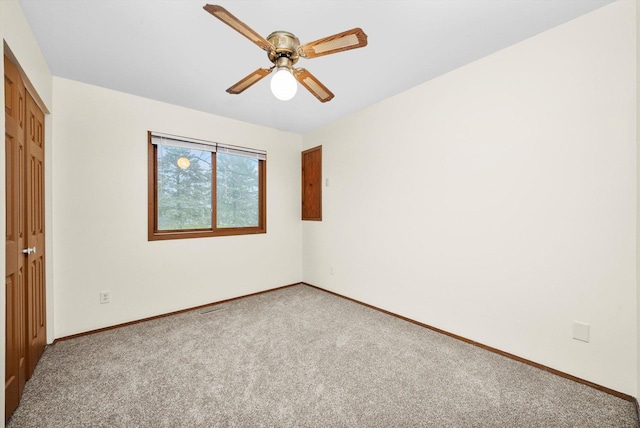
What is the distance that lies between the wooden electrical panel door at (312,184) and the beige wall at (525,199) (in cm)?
108

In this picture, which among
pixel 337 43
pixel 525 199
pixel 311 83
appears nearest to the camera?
pixel 337 43

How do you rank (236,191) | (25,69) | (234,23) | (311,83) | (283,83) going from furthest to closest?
(236,191)
(311,83)
(25,69)
(283,83)
(234,23)

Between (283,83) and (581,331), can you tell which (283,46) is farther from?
(581,331)

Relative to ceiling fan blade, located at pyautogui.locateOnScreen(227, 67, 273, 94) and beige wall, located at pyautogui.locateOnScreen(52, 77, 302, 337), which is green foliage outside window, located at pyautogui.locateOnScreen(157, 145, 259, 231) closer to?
beige wall, located at pyautogui.locateOnScreen(52, 77, 302, 337)

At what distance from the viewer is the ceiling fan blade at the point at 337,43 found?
4.36 feet

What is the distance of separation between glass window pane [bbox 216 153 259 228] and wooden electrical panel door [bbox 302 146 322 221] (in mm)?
774

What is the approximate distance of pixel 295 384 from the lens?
1832mm

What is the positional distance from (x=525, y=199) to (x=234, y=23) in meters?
2.28

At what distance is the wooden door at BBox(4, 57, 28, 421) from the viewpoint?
4.97 feet

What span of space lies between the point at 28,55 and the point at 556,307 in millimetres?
4065

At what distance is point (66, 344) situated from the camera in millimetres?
2391

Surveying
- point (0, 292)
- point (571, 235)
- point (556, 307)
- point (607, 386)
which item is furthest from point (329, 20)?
point (607, 386)

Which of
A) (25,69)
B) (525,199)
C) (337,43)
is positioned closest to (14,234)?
(25,69)

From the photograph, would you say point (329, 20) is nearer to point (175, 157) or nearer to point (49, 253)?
point (175, 157)
